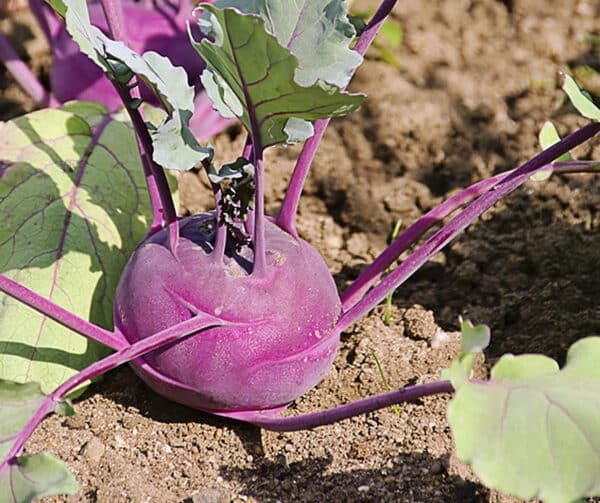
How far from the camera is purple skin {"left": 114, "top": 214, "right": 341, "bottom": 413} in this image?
1.35 m

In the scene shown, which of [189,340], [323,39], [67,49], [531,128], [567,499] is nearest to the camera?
[567,499]

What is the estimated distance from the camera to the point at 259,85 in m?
1.15

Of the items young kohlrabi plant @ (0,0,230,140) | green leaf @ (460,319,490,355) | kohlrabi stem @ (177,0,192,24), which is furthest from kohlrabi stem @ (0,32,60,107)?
green leaf @ (460,319,490,355)

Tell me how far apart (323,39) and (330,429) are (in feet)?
1.98

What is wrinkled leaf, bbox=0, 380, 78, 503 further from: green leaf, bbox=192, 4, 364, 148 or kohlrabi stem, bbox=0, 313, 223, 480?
green leaf, bbox=192, 4, 364, 148

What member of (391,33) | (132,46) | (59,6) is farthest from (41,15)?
(59,6)

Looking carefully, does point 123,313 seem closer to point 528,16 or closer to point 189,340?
point 189,340

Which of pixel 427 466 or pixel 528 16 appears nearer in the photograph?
pixel 427 466

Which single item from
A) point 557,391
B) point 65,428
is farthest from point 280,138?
point 65,428

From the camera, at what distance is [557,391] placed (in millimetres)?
1074

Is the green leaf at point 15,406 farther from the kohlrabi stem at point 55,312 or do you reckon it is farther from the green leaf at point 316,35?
the green leaf at point 316,35

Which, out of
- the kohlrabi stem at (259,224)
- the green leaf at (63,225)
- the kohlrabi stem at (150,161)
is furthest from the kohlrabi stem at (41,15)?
the kohlrabi stem at (259,224)

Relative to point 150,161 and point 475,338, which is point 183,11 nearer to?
point 150,161

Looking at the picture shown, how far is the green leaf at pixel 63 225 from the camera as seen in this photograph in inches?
60.8
